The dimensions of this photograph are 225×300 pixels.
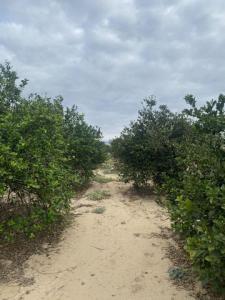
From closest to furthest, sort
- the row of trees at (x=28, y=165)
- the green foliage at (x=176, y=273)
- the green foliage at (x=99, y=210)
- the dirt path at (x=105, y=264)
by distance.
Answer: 1. the dirt path at (x=105, y=264)
2. the green foliage at (x=176, y=273)
3. the row of trees at (x=28, y=165)
4. the green foliage at (x=99, y=210)

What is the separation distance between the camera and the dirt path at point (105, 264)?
18.7 feet

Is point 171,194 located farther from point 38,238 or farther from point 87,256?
point 38,238

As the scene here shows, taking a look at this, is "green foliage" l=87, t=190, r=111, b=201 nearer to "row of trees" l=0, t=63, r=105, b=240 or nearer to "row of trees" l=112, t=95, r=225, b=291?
"row of trees" l=0, t=63, r=105, b=240

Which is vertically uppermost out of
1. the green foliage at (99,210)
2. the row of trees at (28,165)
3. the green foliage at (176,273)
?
the row of trees at (28,165)

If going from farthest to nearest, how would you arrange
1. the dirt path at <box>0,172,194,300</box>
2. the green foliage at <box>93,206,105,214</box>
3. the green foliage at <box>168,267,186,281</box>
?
the green foliage at <box>93,206,105,214</box>
the green foliage at <box>168,267,186,281</box>
the dirt path at <box>0,172,194,300</box>

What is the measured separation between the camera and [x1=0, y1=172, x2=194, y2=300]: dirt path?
224 inches

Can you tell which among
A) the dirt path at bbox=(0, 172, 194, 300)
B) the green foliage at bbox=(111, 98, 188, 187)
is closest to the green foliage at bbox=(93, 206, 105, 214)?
the dirt path at bbox=(0, 172, 194, 300)

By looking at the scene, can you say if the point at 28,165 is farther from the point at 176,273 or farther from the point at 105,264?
the point at 176,273

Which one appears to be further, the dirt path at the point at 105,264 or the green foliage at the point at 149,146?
the green foliage at the point at 149,146

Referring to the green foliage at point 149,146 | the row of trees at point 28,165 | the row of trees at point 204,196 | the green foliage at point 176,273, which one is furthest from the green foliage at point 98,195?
the green foliage at point 176,273

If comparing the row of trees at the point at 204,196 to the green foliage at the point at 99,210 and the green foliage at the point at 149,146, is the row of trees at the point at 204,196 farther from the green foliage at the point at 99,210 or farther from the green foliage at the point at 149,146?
the green foliage at the point at 149,146

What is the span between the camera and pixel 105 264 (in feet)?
21.7

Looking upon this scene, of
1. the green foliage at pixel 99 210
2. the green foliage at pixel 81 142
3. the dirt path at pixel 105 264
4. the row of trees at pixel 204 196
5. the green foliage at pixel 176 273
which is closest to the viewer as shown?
the row of trees at pixel 204 196

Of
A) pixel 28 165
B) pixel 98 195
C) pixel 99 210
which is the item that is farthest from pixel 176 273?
pixel 98 195
